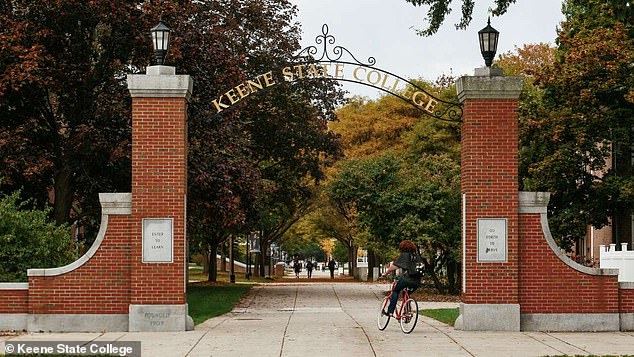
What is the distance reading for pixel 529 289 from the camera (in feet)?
61.4

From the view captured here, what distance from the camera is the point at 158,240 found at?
18453mm

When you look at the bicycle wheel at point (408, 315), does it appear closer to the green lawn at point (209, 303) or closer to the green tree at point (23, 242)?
the green lawn at point (209, 303)

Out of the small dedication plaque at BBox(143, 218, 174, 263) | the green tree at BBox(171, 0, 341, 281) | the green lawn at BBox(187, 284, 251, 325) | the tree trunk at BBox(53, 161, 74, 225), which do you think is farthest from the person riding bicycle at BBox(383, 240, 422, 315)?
the tree trunk at BBox(53, 161, 74, 225)

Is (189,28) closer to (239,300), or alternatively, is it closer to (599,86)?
(239,300)

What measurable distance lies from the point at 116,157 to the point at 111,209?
7.38 metres

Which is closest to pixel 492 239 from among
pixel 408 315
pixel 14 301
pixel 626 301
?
pixel 408 315

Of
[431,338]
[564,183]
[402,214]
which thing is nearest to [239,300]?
[402,214]

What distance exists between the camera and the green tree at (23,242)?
65.3 ft

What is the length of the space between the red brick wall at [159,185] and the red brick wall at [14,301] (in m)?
2.05

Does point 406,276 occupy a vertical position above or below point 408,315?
above

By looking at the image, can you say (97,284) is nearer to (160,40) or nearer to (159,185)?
(159,185)

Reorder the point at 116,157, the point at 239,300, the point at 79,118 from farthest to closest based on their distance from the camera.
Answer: the point at 239,300 → the point at 79,118 → the point at 116,157

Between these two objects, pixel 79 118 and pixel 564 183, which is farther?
pixel 564 183

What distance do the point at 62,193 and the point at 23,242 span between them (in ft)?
25.9
